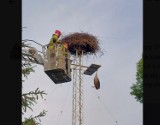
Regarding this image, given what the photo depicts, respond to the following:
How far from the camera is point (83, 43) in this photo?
15.9 metres

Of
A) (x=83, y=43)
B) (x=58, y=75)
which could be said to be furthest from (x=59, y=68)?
(x=83, y=43)

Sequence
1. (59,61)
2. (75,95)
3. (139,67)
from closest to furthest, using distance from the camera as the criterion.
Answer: (59,61) < (75,95) < (139,67)

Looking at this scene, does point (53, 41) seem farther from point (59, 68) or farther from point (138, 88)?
point (138, 88)

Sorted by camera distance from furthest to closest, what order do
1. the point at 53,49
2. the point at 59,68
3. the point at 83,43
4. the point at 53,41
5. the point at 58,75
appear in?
the point at 83,43
the point at 53,41
the point at 58,75
the point at 59,68
the point at 53,49

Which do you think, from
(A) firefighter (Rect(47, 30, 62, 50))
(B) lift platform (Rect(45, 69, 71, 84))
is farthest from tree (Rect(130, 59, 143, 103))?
(B) lift platform (Rect(45, 69, 71, 84))

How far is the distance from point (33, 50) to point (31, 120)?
2.73 feet

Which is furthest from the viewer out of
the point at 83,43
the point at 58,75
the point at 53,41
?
the point at 83,43
